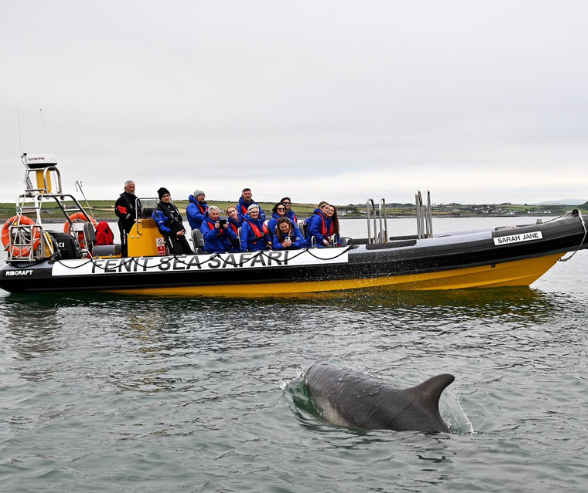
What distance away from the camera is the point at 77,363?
9.34 meters

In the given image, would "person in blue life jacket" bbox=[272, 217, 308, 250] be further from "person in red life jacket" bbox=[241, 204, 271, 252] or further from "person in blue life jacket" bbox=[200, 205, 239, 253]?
"person in blue life jacket" bbox=[200, 205, 239, 253]

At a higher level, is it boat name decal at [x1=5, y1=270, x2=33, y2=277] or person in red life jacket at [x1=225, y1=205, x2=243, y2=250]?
person in red life jacket at [x1=225, y1=205, x2=243, y2=250]

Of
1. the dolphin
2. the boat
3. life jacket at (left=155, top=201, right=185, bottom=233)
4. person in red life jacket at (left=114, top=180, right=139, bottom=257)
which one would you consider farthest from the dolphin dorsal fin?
person in red life jacket at (left=114, top=180, right=139, bottom=257)

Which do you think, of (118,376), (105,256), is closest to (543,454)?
(118,376)

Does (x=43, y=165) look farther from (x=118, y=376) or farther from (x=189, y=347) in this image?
(x=118, y=376)

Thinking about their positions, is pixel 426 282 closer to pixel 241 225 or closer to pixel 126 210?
pixel 241 225

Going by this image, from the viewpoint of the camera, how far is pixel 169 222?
50.6ft

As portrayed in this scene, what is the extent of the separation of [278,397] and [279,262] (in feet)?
23.7

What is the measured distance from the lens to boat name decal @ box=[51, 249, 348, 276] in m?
14.6

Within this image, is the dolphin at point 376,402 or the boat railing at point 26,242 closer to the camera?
the dolphin at point 376,402

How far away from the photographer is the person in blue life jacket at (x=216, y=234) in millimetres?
15336

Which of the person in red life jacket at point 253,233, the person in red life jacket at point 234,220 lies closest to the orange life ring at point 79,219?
the person in red life jacket at point 234,220

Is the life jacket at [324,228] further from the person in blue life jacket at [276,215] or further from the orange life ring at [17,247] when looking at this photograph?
the orange life ring at [17,247]

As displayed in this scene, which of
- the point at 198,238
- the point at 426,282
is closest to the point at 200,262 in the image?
the point at 198,238
